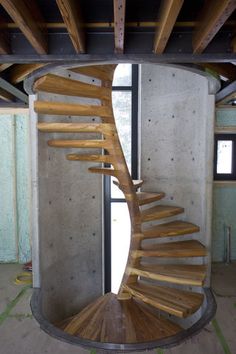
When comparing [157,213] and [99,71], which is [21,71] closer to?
[99,71]

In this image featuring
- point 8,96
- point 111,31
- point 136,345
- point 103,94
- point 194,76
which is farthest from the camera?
point 8,96

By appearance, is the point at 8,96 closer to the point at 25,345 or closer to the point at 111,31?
the point at 111,31

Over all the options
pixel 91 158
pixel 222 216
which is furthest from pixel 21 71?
pixel 222 216

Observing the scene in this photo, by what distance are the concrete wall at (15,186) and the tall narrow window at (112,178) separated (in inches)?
44.2

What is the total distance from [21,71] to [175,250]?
233cm

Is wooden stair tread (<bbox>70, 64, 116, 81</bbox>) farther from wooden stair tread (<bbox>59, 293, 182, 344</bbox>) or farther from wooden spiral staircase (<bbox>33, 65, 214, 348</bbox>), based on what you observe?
wooden stair tread (<bbox>59, 293, 182, 344</bbox>)

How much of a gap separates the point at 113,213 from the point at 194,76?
2.16 metres

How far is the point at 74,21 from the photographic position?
165cm

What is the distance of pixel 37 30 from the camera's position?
1.80 m

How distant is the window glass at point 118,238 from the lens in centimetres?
436

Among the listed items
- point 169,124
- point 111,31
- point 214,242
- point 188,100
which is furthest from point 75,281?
point 111,31

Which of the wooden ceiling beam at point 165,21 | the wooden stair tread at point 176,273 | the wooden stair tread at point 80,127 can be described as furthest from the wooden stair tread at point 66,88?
the wooden stair tread at point 176,273

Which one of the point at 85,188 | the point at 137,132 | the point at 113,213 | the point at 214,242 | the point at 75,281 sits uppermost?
the point at 137,132

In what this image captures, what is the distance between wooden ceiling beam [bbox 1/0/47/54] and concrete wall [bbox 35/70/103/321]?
1299 mm
